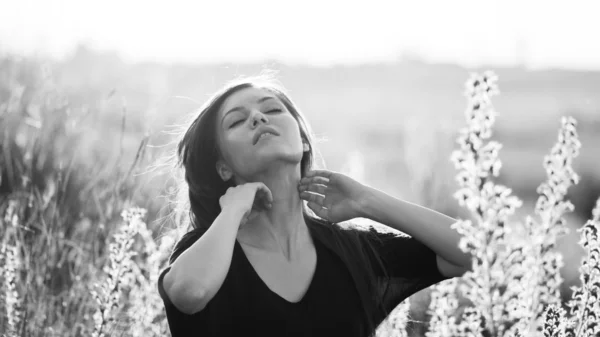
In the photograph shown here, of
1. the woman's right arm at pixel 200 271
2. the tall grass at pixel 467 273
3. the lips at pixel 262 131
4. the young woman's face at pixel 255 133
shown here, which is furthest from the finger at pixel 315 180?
the tall grass at pixel 467 273

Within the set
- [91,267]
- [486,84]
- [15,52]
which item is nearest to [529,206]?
[15,52]

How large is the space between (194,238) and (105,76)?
5.32 meters

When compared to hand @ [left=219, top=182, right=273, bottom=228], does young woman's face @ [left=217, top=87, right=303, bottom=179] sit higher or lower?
higher

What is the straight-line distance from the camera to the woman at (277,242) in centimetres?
256

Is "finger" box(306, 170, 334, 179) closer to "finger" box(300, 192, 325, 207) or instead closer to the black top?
"finger" box(300, 192, 325, 207)

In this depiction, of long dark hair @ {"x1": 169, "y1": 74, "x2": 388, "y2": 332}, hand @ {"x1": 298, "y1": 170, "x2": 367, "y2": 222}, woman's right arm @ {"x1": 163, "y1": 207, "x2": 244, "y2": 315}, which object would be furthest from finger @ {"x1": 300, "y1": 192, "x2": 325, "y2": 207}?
woman's right arm @ {"x1": 163, "y1": 207, "x2": 244, "y2": 315}

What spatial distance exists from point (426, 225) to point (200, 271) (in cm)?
85

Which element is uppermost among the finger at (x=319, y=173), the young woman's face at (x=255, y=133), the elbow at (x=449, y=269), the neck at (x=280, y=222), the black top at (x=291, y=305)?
the young woman's face at (x=255, y=133)

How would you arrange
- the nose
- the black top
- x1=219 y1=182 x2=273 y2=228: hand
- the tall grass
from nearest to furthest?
1. the tall grass
2. the black top
3. x1=219 y1=182 x2=273 y2=228: hand
4. the nose

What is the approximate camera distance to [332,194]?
304 centimetres

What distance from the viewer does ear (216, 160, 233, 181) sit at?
303 centimetres

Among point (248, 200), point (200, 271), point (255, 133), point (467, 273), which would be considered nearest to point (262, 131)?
point (255, 133)

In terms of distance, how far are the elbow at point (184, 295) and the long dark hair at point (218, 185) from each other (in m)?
0.39

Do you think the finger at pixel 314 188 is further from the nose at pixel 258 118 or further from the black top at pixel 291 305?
the nose at pixel 258 118
